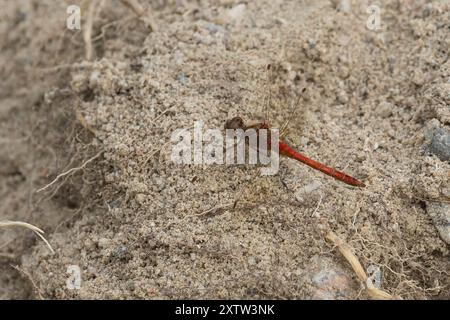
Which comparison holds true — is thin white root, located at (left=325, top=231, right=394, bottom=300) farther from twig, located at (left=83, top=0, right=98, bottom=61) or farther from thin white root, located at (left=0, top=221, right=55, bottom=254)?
twig, located at (left=83, top=0, right=98, bottom=61)

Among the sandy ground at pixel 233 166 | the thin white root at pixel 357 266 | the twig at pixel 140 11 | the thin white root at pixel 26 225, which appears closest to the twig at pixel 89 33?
the sandy ground at pixel 233 166

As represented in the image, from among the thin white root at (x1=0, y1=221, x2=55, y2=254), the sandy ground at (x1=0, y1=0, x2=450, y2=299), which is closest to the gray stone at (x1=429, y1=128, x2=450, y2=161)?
the sandy ground at (x1=0, y1=0, x2=450, y2=299)

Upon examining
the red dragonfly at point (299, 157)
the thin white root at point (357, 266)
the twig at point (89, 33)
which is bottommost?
the thin white root at point (357, 266)

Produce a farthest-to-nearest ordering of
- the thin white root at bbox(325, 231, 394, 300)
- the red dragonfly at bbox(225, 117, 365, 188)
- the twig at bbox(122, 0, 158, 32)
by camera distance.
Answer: the twig at bbox(122, 0, 158, 32)
the red dragonfly at bbox(225, 117, 365, 188)
the thin white root at bbox(325, 231, 394, 300)

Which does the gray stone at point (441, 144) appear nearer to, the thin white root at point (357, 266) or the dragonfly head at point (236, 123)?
the thin white root at point (357, 266)

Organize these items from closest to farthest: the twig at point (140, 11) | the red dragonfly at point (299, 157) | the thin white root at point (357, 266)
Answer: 1. the thin white root at point (357, 266)
2. the red dragonfly at point (299, 157)
3. the twig at point (140, 11)
